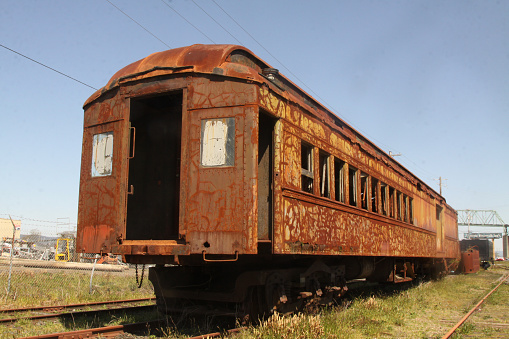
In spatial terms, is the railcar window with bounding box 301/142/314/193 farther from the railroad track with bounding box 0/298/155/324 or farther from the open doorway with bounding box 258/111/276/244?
the railroad track with bounding box 0/298/155/324

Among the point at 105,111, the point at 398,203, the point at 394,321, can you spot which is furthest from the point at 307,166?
the point at 398,203

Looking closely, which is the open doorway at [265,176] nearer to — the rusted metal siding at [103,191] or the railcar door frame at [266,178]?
the railcar door frame at [266,178]

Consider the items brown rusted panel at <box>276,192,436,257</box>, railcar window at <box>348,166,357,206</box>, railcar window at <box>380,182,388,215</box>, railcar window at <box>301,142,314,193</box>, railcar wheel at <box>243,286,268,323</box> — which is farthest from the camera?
railcar window at <box>380,182,388,215</box>

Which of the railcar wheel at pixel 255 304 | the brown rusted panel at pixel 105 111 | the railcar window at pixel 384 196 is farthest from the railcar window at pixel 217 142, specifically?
the railcar window at pixel 384 196

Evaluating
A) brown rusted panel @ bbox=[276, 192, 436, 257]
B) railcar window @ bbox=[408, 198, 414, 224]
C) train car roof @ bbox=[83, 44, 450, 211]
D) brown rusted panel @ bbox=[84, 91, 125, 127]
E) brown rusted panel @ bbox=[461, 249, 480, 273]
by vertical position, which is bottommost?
brown rusted panel @ bbox=[461, 249, 480, 273]

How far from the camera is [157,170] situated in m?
Result: 7.48

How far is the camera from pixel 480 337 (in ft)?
23.1

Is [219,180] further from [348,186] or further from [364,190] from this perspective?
[364,190]

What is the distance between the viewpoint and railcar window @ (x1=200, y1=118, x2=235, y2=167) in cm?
567

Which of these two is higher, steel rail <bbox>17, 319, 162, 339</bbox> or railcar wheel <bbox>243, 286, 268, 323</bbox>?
railcar wheel <bbox>243, 286, 268, 323</bbox>

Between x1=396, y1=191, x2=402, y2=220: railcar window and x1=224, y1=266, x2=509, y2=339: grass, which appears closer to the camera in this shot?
x1=224, y1=266, x2=509, y2=339: grass

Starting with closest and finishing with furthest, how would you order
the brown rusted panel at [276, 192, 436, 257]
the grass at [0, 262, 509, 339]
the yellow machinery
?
the grass at [0, 262, 509, 339] → the brown rusted panel at [276, 192, 436, 257] → the yellow machinery

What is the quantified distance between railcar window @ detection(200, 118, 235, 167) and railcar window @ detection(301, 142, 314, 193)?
173 centimetres

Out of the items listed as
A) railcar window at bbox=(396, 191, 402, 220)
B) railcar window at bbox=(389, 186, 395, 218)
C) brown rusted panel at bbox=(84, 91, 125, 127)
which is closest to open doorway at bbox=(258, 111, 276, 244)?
brown rusted panel at bbox=(84, 91, 125, 127)
